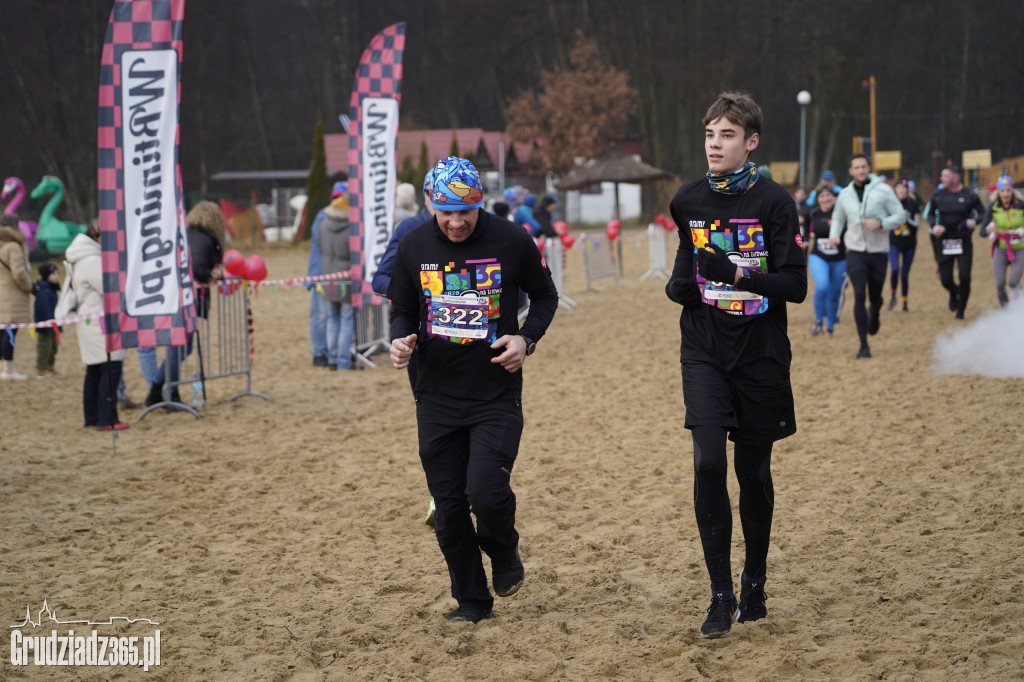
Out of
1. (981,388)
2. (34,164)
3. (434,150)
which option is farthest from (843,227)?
(434,150)

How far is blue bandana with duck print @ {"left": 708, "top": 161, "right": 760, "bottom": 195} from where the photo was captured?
4168 mm

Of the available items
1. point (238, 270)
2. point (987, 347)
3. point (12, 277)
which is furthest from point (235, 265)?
point (987, 347)

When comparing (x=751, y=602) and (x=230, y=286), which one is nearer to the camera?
(x=751, y=602)

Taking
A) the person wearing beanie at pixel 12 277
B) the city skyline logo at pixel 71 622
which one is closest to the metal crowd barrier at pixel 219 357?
the person wearing beanie at pixel 12 277

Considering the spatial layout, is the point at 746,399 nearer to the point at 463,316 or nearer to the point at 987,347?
the point at 463,316

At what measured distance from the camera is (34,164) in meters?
42.8

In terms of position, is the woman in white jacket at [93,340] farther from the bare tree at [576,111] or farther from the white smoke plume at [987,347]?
the bare tree at [576,111]

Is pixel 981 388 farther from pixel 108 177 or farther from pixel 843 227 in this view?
pixel 108 177

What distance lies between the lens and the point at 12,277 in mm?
11438

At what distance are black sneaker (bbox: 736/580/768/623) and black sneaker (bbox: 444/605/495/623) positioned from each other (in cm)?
112

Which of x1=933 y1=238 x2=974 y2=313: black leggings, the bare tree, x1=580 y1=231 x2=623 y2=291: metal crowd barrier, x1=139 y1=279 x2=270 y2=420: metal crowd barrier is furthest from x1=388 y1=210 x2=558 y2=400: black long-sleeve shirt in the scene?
the bare tree

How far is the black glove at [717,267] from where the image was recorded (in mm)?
4020

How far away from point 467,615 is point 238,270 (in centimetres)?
691

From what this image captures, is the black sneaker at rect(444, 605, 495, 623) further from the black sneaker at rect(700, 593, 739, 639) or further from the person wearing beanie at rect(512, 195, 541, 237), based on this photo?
the person wearing beanie at rect(512, 195, 541, 237)
